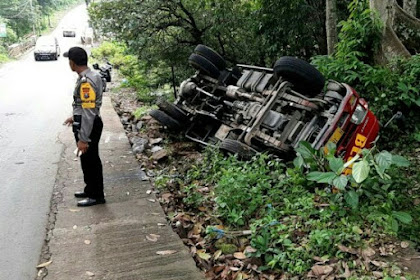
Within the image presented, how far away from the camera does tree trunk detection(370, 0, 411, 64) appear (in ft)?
25.3

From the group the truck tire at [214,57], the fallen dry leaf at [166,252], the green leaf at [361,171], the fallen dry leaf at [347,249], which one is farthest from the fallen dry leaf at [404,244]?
the truck tire at [214,57]

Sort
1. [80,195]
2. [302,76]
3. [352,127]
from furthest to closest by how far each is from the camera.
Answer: [302,76] → [352,127] → [80,195]

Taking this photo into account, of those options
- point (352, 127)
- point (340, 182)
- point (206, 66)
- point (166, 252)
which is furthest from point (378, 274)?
point (206, 66)

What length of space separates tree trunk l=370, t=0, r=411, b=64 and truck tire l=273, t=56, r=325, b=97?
258 centimetres

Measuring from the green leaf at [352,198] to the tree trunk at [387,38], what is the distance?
179 inches

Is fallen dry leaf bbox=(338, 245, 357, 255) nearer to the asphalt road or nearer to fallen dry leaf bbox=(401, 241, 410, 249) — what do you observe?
fallen dry leaf bbox=(401, 241, 410, 249)

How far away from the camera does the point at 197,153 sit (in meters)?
7.30

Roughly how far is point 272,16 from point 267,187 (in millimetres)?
7169

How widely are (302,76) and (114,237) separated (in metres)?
3.54

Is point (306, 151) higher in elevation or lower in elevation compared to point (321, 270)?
higher

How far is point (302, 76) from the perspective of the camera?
5.98 m

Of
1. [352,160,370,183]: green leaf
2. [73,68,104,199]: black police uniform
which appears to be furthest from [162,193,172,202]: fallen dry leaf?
[352,160,370,183]: green leaf

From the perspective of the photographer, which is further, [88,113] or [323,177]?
[88,113]

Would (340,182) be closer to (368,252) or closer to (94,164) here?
(368,252)
